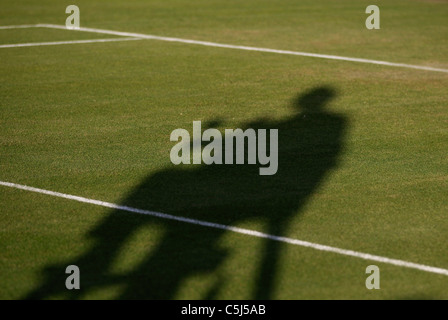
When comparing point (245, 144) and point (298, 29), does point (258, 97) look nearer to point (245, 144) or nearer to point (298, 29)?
point (245, 144)

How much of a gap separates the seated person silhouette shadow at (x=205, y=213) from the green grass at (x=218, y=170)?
0.02m

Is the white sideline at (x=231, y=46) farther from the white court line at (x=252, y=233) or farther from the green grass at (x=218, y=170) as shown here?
the white court line at (x=252, y=233)

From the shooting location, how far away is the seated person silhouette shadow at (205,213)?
199 inches

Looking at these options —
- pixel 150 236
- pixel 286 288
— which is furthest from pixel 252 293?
pixel 150 236

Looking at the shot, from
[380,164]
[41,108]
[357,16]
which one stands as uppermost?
[357,16]

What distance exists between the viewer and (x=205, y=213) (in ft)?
Answer: 20.5

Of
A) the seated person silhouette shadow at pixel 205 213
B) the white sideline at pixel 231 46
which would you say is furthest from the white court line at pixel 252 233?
Answer: the white sideline at pixel 231 46

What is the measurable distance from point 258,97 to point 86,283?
5.58 meters

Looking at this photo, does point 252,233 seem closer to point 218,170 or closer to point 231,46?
point 218,170

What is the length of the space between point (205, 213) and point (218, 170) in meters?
1.15

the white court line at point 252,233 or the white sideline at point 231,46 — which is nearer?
the white court line at point 252,233

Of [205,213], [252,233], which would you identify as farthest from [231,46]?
[252,233]

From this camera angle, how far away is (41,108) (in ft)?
30.9

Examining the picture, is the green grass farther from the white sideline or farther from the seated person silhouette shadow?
the white sideline
